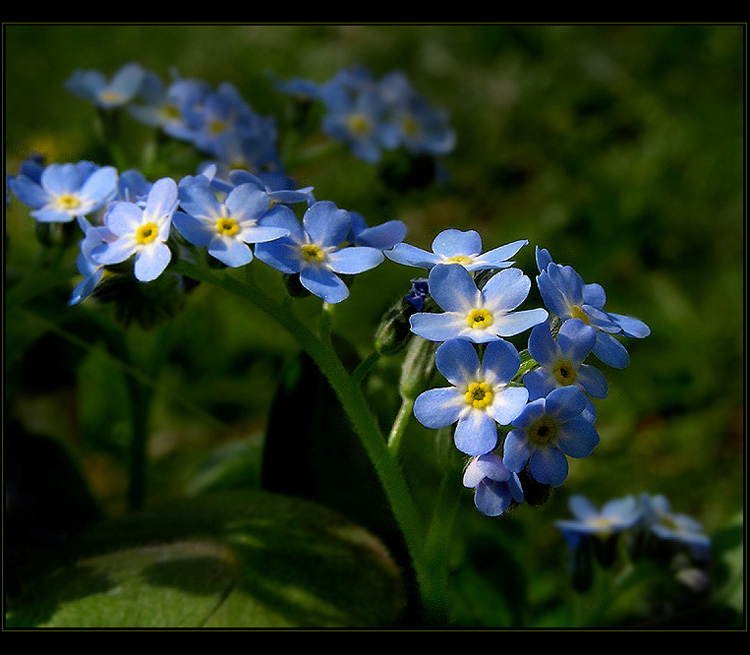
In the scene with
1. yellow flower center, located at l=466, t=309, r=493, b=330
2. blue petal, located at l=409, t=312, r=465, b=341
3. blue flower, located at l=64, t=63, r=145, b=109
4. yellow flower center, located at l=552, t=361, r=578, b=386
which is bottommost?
blue flower, located at l=64, t=63, r=145, b=109

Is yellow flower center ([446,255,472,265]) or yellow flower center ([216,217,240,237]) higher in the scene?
yellow flower center ([446,255,472,265])

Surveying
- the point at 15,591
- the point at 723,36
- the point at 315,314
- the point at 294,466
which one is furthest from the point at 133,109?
the point at 723,36

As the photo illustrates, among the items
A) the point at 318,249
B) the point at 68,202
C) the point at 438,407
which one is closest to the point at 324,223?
the point at 318,249

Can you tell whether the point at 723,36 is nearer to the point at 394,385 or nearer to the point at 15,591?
the point at 394,385

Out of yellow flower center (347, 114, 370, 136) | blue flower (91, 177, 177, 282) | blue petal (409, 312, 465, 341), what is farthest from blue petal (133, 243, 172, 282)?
yellow flower center (347, 114, 370, 136)

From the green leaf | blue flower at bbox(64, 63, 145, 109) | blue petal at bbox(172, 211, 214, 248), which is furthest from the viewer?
blue flower at bbox(64, 63, 145, 109)

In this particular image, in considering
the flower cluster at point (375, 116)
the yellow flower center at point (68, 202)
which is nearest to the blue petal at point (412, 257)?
the yellow flower center at point (68, 202)

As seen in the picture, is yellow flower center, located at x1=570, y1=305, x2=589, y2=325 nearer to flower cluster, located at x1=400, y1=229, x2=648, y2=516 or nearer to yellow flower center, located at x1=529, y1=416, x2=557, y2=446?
flower cluster, located at x1=400, y1=229, x2=648, y2=516

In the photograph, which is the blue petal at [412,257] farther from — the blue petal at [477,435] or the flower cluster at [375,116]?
the flower cluster at [375,116]

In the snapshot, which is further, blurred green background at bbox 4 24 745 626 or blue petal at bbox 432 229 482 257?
blurred green background at bbox 4 24 745 626
